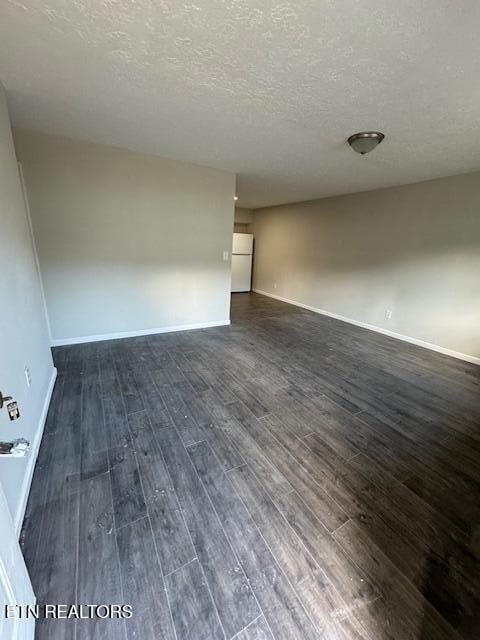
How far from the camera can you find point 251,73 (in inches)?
63.1

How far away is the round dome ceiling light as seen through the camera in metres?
2.31

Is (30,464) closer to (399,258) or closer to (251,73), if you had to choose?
(251,73)

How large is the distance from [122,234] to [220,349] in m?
1.95

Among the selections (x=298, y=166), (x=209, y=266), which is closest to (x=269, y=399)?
(x=209, y=266)

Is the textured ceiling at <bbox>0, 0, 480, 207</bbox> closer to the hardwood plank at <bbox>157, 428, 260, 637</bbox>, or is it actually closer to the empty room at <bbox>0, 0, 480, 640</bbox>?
the empty room at <bbox>0, 0, 480, 640</bbox>

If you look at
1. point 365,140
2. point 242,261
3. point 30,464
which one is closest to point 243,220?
point 242,261

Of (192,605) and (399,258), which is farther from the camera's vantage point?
(399,258)

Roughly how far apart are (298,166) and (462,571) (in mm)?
3767

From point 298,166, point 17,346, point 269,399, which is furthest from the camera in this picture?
point 298,166

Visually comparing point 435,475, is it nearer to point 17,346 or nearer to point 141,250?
point 17,346

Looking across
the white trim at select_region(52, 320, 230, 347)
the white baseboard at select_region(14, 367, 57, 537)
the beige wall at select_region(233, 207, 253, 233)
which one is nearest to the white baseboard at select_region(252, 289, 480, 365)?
the white trim at select_region(52, 320, 230, 347)

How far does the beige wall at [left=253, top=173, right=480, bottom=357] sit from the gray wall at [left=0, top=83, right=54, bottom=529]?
4721 millimetres

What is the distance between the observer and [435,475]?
1.74 m

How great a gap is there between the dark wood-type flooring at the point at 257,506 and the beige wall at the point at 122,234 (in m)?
0.98
